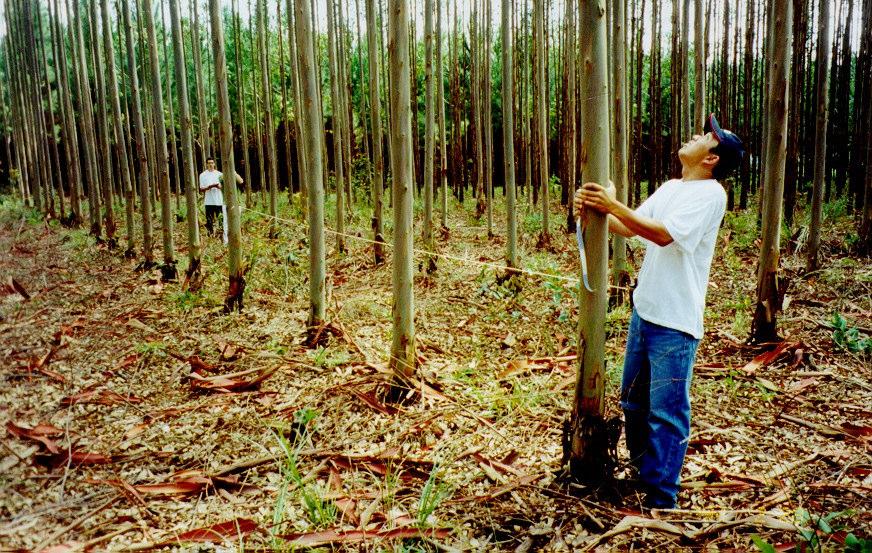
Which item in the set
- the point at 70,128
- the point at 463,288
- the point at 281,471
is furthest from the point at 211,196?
the point at 281,471

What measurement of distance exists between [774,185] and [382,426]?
139 inches

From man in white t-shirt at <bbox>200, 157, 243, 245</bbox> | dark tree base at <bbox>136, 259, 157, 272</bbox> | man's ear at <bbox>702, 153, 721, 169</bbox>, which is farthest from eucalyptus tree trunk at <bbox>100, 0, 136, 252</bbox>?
man's ear at <bbox>702, 153, 721, 169</bbox>

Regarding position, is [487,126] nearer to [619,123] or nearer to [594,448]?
[619,123]

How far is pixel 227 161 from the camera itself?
5559 millimetres

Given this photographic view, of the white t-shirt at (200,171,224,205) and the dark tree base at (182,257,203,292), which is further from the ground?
the white t-shirt at (200,171,224,205)

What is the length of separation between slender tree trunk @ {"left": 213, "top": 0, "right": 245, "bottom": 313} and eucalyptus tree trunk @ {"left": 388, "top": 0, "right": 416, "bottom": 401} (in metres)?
2.50

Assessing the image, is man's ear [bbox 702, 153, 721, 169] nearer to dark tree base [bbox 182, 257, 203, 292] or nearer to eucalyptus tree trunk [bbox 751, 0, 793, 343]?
eucalyptus tree trunk [bbox 751, 0, 793, 343]

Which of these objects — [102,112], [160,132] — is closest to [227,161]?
[160,132]

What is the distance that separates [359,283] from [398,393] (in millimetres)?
3529

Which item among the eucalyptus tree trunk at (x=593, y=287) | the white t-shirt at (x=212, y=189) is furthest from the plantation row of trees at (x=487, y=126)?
the white t-shirt at (x=212, y=189)

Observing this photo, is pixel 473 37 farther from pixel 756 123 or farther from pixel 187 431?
pixel 187 431

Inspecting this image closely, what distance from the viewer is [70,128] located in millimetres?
11219

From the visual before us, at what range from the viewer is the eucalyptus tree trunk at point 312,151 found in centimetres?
461

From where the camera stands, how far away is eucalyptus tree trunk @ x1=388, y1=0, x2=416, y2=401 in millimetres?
3438
